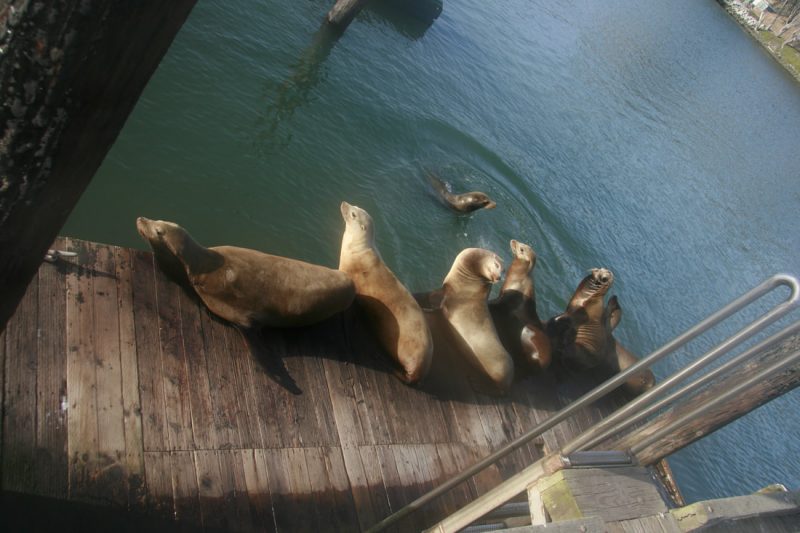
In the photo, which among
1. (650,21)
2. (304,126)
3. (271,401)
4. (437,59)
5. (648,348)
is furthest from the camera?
(650,21)

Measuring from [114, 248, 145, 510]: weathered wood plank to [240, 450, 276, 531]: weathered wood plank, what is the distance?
2.21ft

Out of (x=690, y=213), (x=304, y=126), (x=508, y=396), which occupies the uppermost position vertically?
(x=690, y=213)

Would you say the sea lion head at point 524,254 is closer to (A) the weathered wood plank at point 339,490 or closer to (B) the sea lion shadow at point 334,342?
(B) the sea lion shadow at point 334,342

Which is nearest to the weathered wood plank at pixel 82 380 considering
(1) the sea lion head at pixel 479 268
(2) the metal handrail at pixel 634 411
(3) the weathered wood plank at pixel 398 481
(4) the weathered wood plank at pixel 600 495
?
(3) the weathered wood plank at pixel 398 481

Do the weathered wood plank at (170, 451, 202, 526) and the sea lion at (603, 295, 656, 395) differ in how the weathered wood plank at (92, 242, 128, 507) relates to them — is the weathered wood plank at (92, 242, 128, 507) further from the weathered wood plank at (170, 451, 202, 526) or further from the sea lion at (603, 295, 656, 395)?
the sea lion at (603, 295, 656, 395)

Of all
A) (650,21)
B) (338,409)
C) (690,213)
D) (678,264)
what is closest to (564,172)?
(678,264)

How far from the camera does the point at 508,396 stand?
20.9ft

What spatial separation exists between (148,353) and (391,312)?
7.08 ft

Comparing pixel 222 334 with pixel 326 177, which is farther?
pixel 326 177

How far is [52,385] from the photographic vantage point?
3812 mm

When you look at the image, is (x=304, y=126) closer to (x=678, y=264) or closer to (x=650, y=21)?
(x=678, y=264)

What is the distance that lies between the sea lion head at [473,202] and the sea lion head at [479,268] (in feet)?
11.4

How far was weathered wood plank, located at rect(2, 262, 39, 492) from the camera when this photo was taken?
3.41 metres

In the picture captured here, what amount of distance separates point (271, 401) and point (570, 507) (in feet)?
8.10
